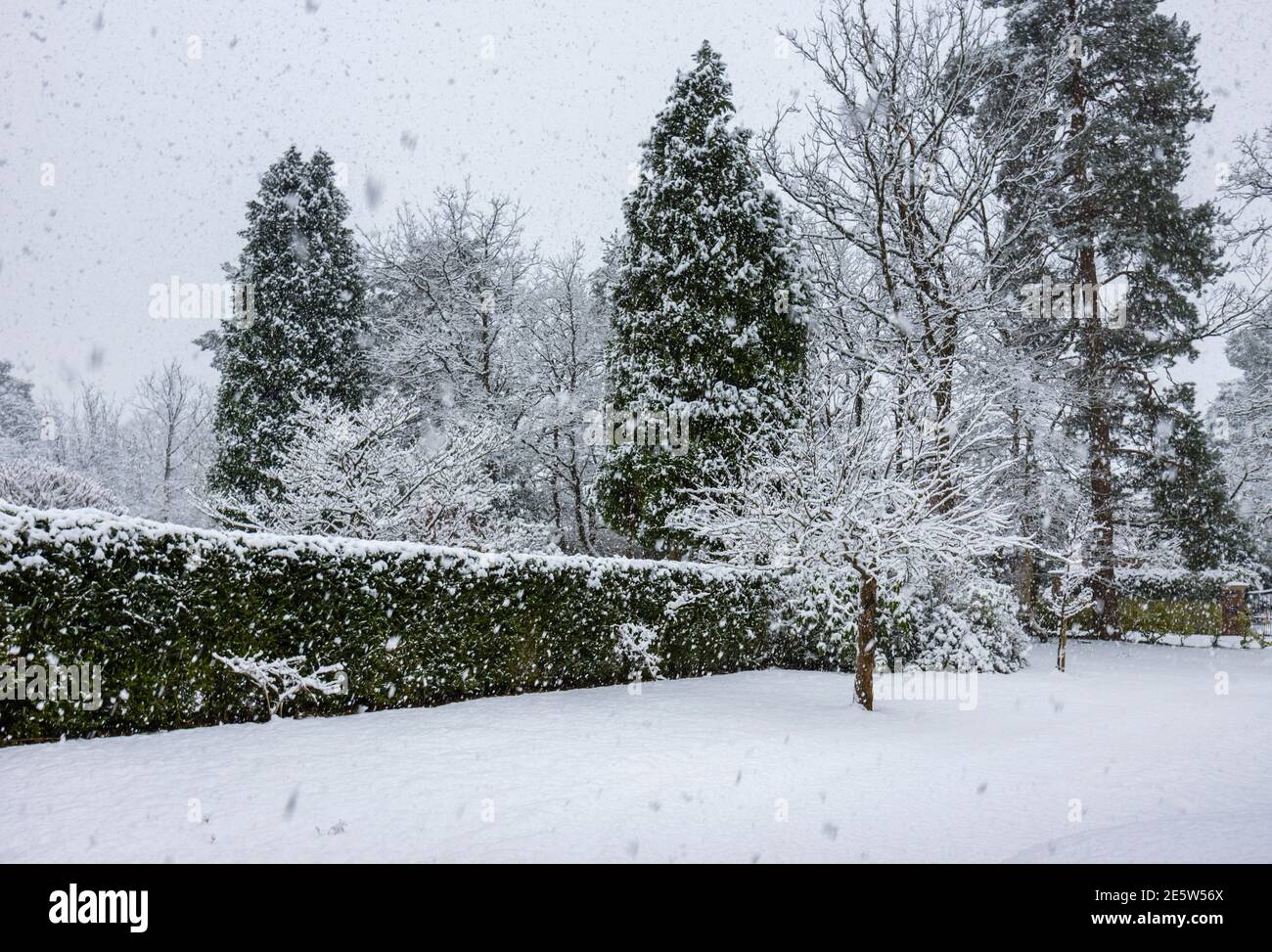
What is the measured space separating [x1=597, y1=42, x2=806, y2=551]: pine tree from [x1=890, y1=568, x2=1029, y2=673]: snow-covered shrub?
4508 millimetres

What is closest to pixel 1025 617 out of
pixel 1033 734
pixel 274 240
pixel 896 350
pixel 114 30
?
pixel 896 350

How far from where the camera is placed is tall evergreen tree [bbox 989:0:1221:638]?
2117 centimetres

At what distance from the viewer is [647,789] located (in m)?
5.52

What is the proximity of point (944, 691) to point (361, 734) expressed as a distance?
340 inches

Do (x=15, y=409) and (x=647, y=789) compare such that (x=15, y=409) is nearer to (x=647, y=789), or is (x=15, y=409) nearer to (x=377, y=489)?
(x=377, y=489)

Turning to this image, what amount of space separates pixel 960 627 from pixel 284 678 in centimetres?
1150

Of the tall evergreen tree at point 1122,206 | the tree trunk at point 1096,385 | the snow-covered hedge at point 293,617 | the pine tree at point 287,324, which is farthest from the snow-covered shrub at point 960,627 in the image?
the pine tree at point 287,324

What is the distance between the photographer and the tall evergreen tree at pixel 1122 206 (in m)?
21.2

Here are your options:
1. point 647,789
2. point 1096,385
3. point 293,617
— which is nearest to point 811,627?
point 647,789

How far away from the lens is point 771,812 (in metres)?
4.97

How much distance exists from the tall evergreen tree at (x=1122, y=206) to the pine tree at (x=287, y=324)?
18632 mm

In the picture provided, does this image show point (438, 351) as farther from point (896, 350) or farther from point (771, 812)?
point (771, 812)

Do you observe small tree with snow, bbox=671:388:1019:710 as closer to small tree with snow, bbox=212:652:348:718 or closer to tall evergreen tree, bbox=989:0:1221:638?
small tree with snow, bbox=212:652:348:718

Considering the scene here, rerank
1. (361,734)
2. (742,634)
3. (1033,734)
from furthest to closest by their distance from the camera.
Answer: (742,634)
(1033,734)
(361,734)
